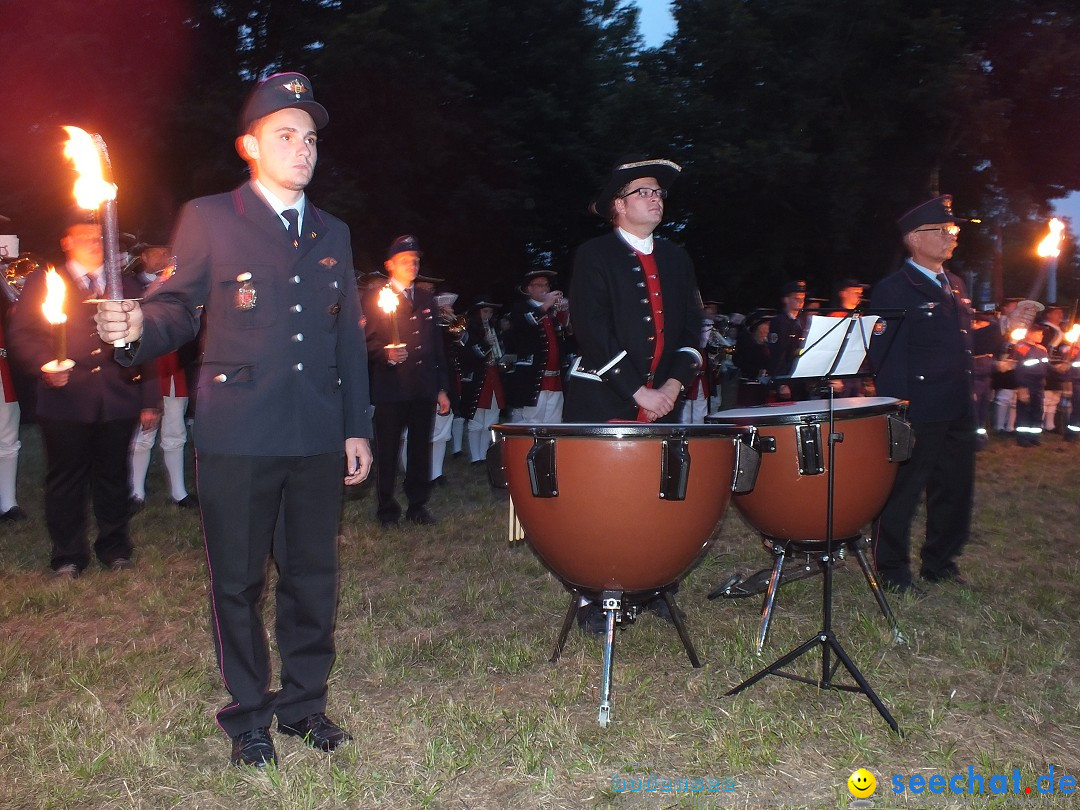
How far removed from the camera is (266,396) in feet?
11.3

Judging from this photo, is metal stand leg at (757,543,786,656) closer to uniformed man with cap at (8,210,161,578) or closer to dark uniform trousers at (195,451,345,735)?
dark uniform trousers at (195,451,345,735)

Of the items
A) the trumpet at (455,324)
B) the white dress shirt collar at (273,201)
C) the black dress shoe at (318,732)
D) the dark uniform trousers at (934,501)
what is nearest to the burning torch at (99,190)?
the white dress shirt collar at (273,201)

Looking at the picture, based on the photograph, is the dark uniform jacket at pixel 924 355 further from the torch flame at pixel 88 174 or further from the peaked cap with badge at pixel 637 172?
the torch flame at pixel 88 174

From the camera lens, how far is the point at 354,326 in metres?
3.82

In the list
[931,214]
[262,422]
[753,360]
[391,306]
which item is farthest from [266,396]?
[753,360]

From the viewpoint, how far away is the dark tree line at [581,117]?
630 inches

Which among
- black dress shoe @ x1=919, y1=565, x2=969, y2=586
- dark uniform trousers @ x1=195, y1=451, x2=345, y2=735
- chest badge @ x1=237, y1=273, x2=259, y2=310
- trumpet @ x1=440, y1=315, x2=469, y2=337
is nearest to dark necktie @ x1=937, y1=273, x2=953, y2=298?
black dress shoe @ x1=919, y1=565, x2=969, y2=586

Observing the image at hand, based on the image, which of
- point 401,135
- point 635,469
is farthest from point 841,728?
point 401,135

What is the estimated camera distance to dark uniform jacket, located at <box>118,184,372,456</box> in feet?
11.2

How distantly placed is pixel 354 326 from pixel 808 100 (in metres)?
19.3

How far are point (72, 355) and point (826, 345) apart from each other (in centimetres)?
475

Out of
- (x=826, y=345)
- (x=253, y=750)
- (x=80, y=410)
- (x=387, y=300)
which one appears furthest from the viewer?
(x=387, y=300)

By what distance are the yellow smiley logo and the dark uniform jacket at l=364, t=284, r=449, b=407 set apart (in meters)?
5.19

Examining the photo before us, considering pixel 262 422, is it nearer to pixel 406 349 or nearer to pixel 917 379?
pixel 917 379
